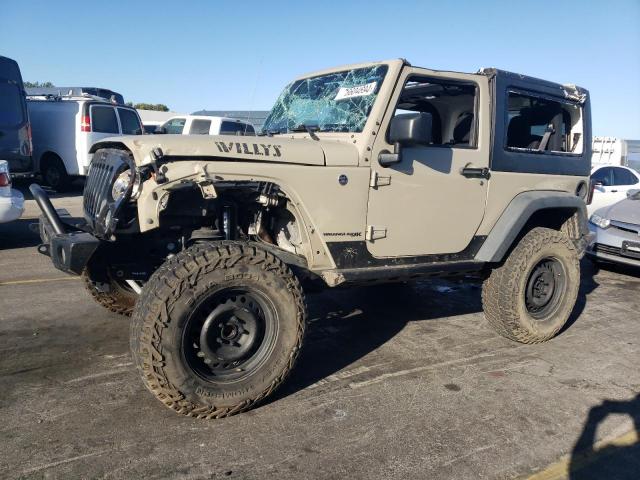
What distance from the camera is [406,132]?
347 cm

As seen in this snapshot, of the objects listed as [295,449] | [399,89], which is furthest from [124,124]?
[295,449]

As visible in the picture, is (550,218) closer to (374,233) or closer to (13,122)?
(374,233)

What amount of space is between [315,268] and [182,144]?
1.18 metres

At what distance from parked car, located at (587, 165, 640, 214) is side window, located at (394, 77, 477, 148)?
6.40 metres

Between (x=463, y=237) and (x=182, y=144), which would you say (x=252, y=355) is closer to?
(x=182, y=144)

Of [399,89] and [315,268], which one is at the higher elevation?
[399,89]

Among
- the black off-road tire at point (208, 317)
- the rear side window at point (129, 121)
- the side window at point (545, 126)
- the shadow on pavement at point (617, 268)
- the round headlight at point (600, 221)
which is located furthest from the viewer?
the rear side window at point (129, 121)

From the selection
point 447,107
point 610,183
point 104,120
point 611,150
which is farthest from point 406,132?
point 611,150

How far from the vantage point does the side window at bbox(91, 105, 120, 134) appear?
12273mm

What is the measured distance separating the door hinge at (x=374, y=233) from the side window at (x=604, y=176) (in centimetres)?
832

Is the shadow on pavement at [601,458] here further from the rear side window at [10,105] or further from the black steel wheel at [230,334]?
the rear side window at [10,105]

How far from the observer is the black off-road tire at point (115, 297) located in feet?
14.3

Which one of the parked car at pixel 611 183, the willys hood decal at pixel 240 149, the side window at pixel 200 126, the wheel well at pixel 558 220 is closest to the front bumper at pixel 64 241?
the willys hood decal at pixel 240 149

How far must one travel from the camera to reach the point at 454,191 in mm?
4020
